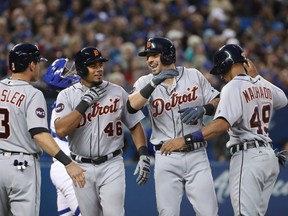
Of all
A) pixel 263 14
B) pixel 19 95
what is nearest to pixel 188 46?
pixel 263 14

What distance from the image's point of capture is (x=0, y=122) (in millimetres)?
7707

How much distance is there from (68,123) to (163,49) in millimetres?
1206

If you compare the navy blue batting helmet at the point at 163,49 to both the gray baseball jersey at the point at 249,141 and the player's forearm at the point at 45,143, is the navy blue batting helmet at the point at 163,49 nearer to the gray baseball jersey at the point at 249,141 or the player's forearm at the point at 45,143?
the gray baseball jersey at the point at 249,141

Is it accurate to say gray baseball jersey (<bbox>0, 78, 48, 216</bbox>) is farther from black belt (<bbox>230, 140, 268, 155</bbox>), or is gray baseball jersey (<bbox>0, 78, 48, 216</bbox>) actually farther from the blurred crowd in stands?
the blurred crowd in stands

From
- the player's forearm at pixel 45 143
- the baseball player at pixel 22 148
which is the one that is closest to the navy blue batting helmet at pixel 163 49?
the baseball player at pixel 22 148

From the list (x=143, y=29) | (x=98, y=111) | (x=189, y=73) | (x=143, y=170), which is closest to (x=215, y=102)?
(x=189, y=73)

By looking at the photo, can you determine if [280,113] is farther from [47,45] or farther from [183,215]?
[47,45]

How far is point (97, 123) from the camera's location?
810cm

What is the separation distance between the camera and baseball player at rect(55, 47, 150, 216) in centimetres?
794

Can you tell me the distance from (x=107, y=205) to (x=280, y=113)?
5342 mm

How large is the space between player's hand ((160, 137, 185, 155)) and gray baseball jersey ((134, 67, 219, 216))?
154 millimetres

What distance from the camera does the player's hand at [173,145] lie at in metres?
7.90

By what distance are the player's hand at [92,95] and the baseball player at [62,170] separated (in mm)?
1013

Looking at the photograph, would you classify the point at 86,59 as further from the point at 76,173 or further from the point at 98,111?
the point at 76,173
